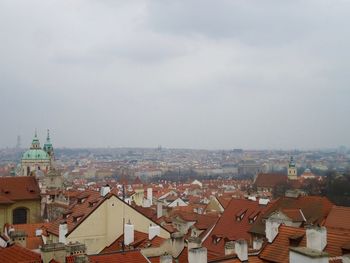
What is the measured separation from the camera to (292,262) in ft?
53.6

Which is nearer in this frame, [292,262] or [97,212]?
[292,262]

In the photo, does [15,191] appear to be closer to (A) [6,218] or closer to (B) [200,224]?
(A) [6,218]

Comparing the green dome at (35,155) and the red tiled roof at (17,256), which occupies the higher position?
the green dome at (35,155)

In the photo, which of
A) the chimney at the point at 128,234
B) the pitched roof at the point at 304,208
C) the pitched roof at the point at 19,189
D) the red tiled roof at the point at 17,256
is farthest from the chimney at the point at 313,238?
the pitched roof at the point at 19,189

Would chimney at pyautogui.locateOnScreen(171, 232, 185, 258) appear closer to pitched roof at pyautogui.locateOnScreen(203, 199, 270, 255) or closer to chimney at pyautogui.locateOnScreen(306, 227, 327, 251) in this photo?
chimney at pyautogui.locateOnScreen(306, 227, 327, 251)

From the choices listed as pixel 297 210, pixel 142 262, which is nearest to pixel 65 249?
pixel 142 262

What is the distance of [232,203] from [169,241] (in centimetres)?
2128

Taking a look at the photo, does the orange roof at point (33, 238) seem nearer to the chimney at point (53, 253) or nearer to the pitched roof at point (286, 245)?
the chimney at point (53, 253)

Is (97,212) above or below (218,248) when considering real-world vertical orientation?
above

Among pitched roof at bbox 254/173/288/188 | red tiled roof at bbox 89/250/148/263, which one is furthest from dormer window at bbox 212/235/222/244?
pitched roof at bbox 254/173/288/188

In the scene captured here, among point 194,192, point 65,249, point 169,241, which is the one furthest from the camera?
point 194,192

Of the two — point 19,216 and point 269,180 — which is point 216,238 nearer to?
point 19,216

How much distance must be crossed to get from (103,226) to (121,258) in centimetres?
1024

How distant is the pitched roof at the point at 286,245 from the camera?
21.1 m
